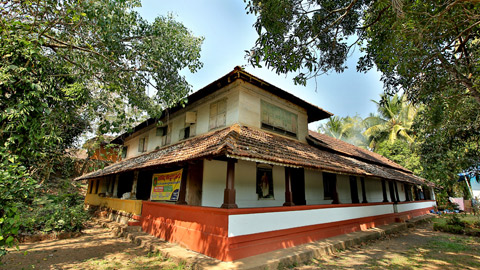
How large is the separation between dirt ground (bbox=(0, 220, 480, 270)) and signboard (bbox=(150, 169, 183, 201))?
1.74 m

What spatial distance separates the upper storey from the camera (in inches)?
332

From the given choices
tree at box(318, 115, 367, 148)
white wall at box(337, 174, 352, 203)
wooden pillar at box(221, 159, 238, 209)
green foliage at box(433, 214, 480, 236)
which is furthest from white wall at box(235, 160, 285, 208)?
tree at box(318, 115, 367, 148)

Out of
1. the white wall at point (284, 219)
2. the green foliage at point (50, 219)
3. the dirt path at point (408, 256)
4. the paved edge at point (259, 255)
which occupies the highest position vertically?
the white wall at point (284, 219)

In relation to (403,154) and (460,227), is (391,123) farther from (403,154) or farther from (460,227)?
(460,227)

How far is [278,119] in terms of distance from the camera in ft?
32.1

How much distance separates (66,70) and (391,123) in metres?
30.1

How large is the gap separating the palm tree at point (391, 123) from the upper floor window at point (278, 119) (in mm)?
18972

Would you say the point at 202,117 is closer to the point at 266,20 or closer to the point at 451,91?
the point at 266,20

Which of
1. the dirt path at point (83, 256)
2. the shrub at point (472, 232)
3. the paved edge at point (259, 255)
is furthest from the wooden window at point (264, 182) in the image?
the shrub at point (472, 232)

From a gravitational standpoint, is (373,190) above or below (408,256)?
above

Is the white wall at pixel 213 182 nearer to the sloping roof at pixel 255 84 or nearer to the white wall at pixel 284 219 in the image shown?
the white wall at pixel 284 219

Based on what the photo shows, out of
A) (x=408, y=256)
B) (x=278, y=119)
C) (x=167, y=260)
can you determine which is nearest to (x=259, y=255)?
(x=167, y=260)

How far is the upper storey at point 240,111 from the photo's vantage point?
8.43 m

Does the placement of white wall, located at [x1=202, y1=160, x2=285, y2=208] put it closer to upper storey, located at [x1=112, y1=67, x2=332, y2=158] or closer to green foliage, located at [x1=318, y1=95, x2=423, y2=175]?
upper storey, located at [x1=112, y1=67, x2=332, y2=158]
